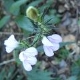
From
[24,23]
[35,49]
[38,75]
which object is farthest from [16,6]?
[35,49]

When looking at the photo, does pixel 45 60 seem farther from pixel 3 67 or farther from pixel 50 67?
pixel 3 67

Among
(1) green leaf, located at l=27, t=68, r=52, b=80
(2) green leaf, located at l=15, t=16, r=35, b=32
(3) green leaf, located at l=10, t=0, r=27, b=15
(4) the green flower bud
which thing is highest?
(4) the green flower bud

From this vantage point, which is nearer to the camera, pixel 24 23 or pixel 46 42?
pixel 46 42

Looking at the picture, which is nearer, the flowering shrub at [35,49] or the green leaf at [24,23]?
the flowering shrub at [35,49]

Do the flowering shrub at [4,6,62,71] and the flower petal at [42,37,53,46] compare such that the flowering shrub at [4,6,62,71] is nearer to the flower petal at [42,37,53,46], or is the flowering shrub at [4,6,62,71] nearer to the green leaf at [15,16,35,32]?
the flower petal at [42,37,53,46]

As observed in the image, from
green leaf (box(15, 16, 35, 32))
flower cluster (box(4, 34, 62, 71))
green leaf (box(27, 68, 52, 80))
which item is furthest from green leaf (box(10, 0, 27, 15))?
flower cluster (box(4, 34, 62, 71))

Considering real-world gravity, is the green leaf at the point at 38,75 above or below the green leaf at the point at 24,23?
below

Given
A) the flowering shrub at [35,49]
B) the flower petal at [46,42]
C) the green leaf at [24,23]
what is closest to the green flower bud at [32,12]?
the flowering shrub at [35,49]

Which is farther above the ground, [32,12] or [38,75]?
[32,12]

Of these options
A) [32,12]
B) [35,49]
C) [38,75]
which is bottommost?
[38,75]

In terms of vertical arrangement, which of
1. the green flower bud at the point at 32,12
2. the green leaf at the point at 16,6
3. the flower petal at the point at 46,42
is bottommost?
the green leaf at the point at 16,6

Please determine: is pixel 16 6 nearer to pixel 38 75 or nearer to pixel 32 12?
pixel 38 75

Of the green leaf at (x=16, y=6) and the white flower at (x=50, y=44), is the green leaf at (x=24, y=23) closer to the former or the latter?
the green leaf at (x=16, y=6)
